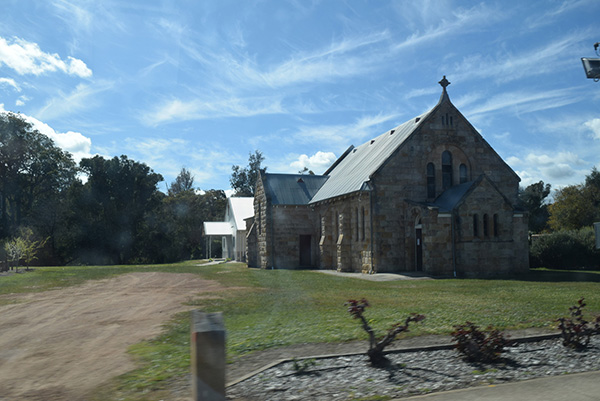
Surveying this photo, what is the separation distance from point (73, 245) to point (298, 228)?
2722cm

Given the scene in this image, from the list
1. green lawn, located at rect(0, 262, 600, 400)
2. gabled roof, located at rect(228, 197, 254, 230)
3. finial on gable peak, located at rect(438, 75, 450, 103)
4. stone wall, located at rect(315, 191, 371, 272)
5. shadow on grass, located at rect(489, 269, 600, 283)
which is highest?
finial on gable peak, located at rect(438, 75, 450, 103)

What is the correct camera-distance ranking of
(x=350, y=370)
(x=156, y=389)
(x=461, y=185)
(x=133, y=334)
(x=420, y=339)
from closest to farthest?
(x=156, y=389) → (x=350, y=370) → (x=420, y=339) → (x=133, y=334) → (x=461, y=185)

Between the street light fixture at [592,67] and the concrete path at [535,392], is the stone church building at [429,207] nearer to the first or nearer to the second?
the street light fixture at [592,67]

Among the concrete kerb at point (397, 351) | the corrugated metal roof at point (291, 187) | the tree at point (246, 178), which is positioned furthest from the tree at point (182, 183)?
the concrete kerb at point (397, 351)

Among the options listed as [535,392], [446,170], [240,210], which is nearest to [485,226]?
[446,170]

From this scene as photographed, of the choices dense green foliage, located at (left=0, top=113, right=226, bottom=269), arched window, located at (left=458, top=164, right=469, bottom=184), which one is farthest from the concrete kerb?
dense green foliage, located at (left=0, top=113, right=226, bottom=269)

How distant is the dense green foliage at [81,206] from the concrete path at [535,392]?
49.3 metres

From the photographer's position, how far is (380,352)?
6.79m

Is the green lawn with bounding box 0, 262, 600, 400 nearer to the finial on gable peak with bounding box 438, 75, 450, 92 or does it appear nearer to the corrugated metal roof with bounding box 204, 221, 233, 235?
the finial on gable peak with bounding box 438, 75, 450, 92

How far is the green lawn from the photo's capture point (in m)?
7.38

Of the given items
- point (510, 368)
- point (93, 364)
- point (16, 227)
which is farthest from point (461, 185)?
point (16, 227)

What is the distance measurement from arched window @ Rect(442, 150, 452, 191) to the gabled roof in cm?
2246

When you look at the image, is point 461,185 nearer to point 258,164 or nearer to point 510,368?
point 510,368

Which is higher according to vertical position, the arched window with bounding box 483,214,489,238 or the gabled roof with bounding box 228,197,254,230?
the gabled roof with bounding box 228,197,254,230
